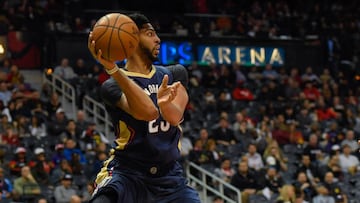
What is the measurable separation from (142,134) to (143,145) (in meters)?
0.08

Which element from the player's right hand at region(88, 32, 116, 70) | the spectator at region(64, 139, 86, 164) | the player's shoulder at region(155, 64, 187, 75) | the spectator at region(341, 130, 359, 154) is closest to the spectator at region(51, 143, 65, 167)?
the spectator at region(64, 139, 86, 164)

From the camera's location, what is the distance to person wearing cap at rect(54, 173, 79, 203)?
14086 mm

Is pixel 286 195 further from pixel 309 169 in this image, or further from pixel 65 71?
pixel 65 71

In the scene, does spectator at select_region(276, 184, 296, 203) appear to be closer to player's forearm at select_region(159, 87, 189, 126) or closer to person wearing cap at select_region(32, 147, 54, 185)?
person wearing cap at select_region(32, 147, 54, 185)

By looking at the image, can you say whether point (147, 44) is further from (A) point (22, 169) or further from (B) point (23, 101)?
(B) point (23, 101)

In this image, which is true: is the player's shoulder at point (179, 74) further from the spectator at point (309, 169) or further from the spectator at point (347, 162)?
the spectator at point (347, 162)

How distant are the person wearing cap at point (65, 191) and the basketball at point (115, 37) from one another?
9.17m

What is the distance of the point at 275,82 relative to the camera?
23047 millimetres

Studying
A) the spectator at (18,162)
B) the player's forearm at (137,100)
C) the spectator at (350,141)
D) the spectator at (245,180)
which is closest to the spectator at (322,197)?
the spectator at (245,180)

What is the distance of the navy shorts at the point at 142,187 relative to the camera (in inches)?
220

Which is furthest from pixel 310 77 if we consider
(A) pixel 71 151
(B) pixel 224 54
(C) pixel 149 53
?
(C) pixel 149 53

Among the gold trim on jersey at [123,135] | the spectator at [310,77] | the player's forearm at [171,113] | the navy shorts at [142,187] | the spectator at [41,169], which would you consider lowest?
the spectator at [310,77]

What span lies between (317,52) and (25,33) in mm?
9693

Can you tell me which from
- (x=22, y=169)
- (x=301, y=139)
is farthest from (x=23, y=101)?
(x=301, y=139)
